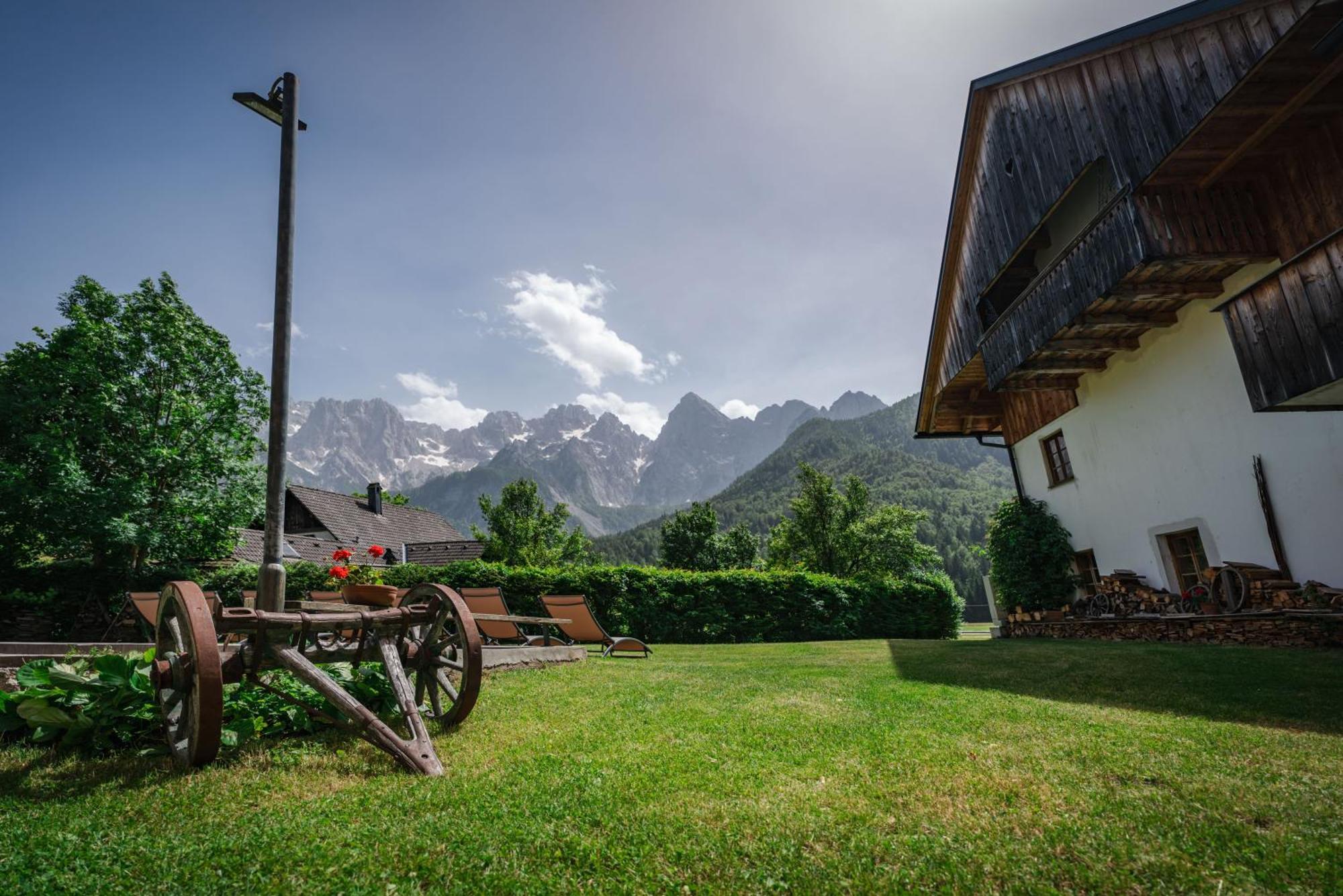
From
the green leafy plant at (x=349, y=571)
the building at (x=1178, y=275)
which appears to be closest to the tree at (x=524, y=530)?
the green leafy plant at (x=349, y=571)

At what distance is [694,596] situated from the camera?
15.8m

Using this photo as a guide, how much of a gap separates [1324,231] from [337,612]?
36.8ft

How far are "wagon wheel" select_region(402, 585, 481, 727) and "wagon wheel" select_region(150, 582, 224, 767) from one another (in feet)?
4.31

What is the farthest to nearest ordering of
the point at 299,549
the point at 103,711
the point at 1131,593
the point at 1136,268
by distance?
the point at 299,549, the point at 1131,593, the point at 1136,268, the point at 103,711

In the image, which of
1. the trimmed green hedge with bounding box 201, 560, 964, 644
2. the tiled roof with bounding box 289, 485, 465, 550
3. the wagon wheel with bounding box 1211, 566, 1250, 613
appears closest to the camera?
the wagon wheel with bounding box 1211, 566, 1250, 613

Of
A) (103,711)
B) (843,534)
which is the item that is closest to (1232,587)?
(103,711)

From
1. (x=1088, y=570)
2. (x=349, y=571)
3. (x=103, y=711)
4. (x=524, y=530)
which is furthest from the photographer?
(x=524, y=530)

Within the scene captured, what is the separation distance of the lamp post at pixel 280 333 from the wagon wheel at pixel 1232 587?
462 inches

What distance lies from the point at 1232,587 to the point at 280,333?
12344mm

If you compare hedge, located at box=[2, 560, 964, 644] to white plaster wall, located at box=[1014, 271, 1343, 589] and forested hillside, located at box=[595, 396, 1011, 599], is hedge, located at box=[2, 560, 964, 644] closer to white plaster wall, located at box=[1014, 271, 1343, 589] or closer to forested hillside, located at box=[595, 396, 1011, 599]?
white plaster wall, located at box=[1014, 271, 1343, 589]

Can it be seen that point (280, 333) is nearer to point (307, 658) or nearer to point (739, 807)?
point (307, 658)

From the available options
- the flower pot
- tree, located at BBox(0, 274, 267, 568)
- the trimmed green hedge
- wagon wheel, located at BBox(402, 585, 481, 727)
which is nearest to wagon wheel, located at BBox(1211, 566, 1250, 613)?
the trimmed green hedge

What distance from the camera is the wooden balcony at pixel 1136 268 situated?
8.19 m

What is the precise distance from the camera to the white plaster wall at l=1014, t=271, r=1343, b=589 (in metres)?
8.03
